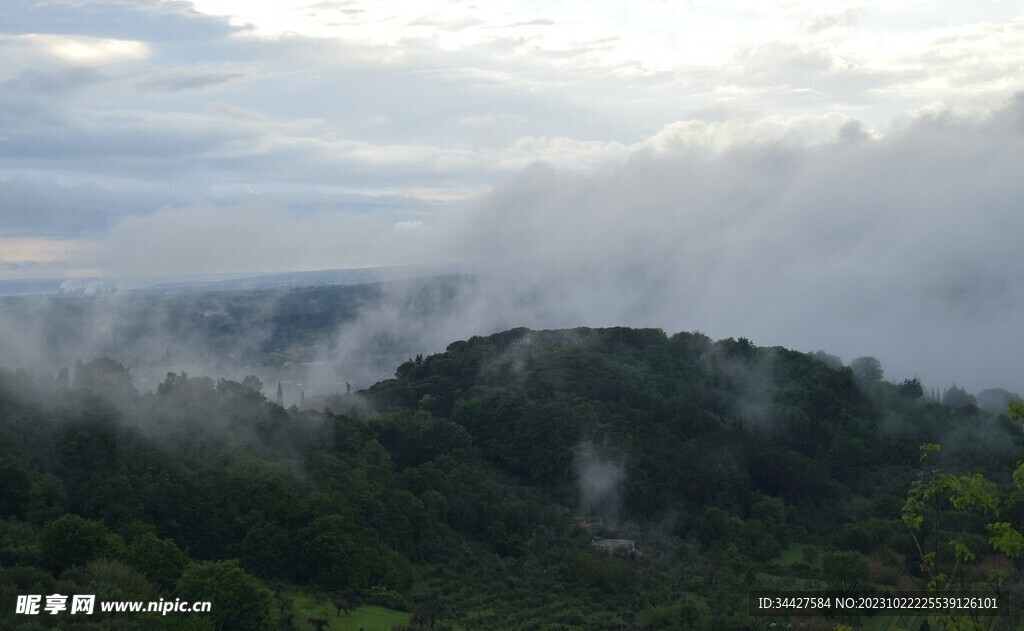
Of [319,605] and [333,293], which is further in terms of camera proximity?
[333,293]

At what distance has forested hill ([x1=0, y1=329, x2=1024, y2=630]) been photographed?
124 feet

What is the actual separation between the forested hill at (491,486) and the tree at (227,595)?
0.08 meters

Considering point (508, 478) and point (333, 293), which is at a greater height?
point (333, 293)

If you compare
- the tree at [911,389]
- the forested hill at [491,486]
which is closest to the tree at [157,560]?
the forested hill at [491,486]

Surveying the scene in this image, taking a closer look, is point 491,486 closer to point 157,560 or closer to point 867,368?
point 157,560

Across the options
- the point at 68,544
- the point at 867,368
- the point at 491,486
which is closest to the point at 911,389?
the point at 867,368

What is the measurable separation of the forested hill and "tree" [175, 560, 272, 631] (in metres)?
0.08

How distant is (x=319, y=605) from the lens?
37344mm

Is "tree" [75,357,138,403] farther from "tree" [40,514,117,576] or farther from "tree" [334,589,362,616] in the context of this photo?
"tree" [40,514,117,576]

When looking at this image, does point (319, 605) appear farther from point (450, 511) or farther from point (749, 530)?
point (749, 530)

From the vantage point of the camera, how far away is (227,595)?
29.8 m

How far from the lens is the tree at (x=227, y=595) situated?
1168 inches

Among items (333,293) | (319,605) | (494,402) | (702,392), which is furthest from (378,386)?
(333,293)

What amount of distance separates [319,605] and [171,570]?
6267 millimetres
